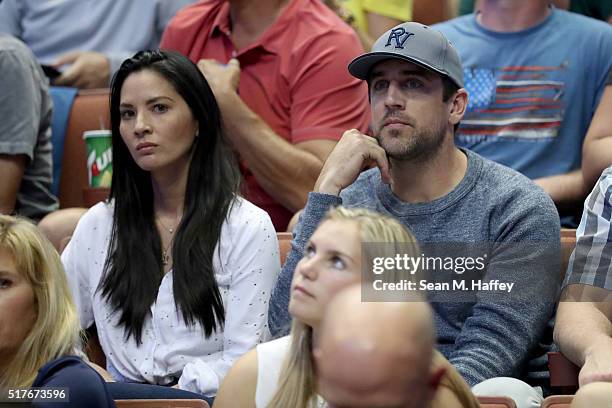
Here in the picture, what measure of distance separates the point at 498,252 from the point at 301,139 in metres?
1.05

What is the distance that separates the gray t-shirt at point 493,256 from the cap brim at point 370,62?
0.30m

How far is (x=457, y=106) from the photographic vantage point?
309 centimetres

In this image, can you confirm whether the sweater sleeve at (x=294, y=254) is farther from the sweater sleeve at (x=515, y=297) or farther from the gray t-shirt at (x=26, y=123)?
the gray t-shirt at (x=26, y=123)

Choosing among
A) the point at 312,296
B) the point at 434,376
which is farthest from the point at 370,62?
the point at 434,376

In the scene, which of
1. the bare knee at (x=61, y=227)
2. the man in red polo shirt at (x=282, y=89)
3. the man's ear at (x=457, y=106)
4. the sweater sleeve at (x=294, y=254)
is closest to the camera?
the sweater sleeve at (x=294, y=254)

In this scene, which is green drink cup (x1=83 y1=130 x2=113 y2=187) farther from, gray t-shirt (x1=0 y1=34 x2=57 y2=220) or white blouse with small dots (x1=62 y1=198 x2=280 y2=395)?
white blouse with small dots (x1=62 y1=198 x2=280 y2=395)

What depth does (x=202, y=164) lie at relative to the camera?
3260 millimetres

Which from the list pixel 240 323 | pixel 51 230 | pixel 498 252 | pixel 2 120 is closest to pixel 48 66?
pixel 2 120

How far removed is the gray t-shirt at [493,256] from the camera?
273 centimetres

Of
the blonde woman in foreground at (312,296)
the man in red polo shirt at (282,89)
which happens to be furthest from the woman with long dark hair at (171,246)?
the blonde woman in foreground at (312,296)

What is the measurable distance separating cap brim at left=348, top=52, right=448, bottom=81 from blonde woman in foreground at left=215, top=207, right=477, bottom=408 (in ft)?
3.24

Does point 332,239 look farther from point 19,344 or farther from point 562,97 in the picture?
point 562,97

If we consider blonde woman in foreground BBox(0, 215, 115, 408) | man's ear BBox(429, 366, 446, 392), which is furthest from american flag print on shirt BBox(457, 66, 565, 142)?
man's ear BBox(429, 366, 446, 392)

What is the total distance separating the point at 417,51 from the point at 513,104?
37.1 inches
